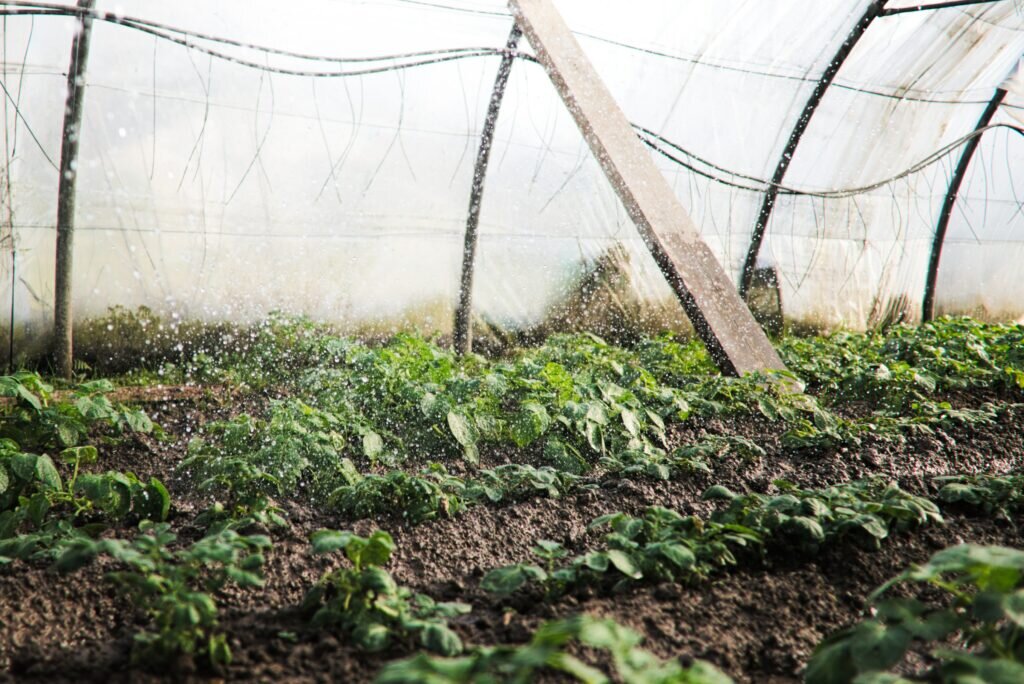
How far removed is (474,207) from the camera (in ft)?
18.3

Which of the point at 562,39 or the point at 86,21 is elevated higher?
the point at 562,39

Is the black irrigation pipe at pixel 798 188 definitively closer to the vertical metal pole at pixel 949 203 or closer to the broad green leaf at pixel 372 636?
the vertical metal pole at pixel 949 203

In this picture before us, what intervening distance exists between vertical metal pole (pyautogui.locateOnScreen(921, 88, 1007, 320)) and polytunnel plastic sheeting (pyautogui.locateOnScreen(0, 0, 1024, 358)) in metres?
0.17

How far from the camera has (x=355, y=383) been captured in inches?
151

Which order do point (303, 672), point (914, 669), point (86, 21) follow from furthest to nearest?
1. point (86, 21)
2. point (914, 669)
3. point (303, 672)

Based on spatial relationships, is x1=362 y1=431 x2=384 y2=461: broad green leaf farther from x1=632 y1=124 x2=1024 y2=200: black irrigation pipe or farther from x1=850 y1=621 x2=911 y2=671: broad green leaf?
x1=632 y1=124 x2=1024 y2=200: black irrigation pipe

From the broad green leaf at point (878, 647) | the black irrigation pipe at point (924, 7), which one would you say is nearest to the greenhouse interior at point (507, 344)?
the broad green leaf at point (878, 647)

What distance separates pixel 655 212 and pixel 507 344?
1669 millimetres

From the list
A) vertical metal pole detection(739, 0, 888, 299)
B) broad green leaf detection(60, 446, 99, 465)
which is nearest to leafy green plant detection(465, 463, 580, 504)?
broad green leaf detection(60, 446, 99, 465)

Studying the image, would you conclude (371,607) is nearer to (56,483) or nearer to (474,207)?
(56,483)

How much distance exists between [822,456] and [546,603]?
1857mm

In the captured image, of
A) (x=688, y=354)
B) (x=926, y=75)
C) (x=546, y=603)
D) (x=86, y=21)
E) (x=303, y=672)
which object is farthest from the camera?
(x=926, y=75)

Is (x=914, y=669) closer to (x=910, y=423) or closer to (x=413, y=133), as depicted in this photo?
(x=910, y=423)

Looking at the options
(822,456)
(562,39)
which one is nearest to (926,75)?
(562,39)
